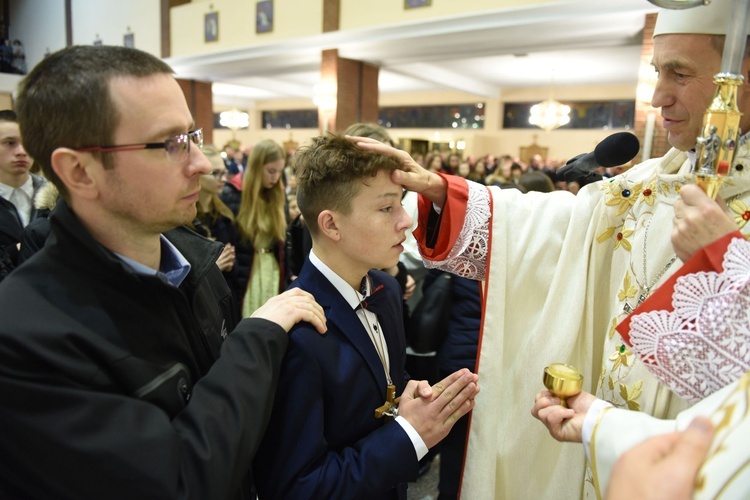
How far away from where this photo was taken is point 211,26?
10789 mm

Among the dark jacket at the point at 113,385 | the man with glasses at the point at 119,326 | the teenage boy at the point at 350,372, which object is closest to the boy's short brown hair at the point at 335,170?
the teenage boy at the point at 350,372

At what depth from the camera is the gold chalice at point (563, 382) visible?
111 centimetres

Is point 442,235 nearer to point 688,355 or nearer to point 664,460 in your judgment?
point 688,355

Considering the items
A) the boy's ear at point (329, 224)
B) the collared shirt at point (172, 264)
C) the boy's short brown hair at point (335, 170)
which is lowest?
the collared shirt at point (172, 264)

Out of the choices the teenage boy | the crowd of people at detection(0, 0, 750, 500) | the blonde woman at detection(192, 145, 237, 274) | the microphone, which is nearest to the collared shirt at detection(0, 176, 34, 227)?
the blonde woman at detection(192, 145, 237, 274)

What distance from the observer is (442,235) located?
5.55 ft

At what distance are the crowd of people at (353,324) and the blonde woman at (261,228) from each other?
2.00 metres

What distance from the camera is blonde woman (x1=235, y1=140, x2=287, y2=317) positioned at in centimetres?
358

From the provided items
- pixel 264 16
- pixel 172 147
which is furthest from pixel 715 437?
pixel 264 16

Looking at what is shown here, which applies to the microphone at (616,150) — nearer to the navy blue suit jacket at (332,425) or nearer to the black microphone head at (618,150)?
the black microphone head at (618,150)

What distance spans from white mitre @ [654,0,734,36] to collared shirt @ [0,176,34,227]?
317 cm

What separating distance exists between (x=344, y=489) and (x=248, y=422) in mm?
342

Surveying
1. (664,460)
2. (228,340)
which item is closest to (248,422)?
(228,340)

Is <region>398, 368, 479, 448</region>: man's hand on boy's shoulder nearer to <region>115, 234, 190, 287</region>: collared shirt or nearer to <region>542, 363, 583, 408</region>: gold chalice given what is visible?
<region>542, 363, 583, 408</region>: gold chalice
